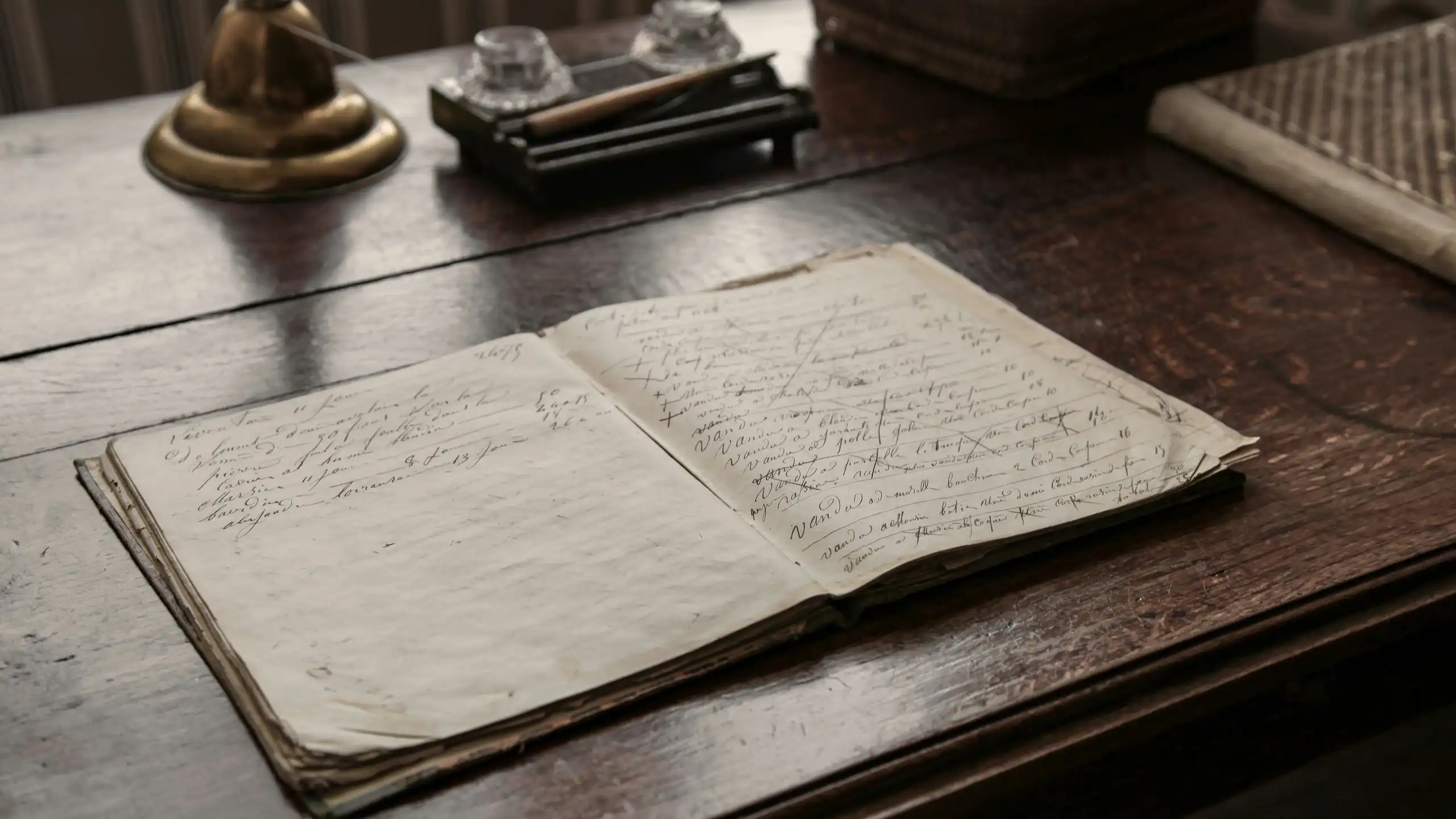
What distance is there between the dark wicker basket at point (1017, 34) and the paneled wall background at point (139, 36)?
3.14 feet

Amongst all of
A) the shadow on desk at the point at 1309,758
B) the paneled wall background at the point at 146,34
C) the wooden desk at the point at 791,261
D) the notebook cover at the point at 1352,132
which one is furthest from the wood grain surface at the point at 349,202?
the paneled wall background at the point at 146,34

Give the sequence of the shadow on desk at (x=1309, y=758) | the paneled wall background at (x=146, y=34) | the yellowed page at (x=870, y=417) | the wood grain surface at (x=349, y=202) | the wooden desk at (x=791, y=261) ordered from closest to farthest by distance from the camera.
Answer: the wooden desk at (x=791, y=261)
the yellowed page at (x=870, y=417)
the shadow on desk at (x=1309, y=758)
the wood grain surface at (x=349, y=202)
the paneled wall background at (x=146, y=34)

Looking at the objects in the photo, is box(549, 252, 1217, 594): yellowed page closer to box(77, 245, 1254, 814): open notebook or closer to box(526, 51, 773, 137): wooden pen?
box(77, 245, 1254, 814): open notebook

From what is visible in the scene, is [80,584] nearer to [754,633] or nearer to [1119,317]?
[754,633]

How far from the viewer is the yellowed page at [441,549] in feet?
2.07

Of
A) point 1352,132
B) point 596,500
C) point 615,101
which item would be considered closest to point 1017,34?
point 1352,132

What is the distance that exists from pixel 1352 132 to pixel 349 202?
2.71 ft

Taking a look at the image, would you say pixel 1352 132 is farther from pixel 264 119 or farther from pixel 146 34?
pixel 146 34

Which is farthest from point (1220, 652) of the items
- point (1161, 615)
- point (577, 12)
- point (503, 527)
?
point (577, 12)

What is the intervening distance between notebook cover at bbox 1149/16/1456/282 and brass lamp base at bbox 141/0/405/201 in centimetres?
71

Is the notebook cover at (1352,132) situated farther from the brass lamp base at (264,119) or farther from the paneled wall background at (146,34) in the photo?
the brass lamp base at (264,119)

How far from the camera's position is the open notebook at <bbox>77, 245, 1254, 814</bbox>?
2.08ft

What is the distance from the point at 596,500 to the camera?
754 millimetres

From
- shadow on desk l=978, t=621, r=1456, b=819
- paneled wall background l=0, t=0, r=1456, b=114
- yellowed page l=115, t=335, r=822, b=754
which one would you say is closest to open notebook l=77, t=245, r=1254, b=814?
yellowed page l=115, t=335, r=822, b=754
